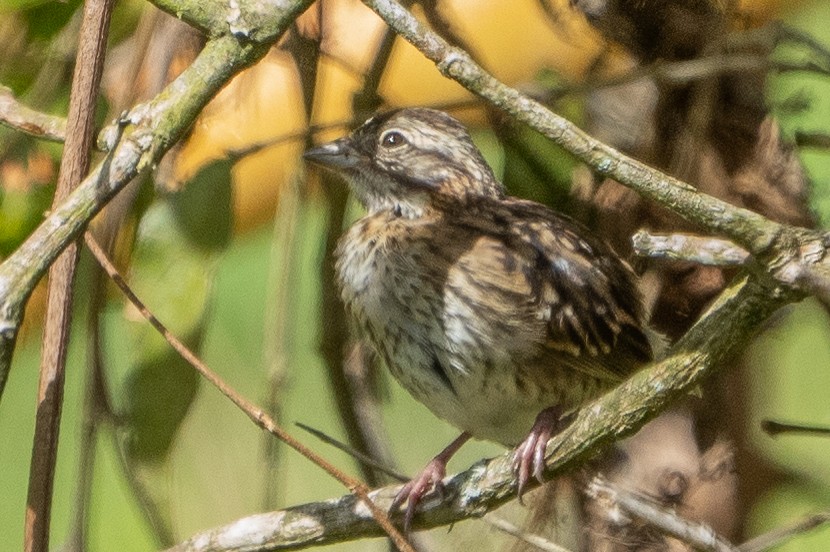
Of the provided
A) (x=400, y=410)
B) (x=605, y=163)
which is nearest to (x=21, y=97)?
(x=605, y=163)

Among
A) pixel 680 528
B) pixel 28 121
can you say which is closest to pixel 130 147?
pixel 28 121

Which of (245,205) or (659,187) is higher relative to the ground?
(245,205)

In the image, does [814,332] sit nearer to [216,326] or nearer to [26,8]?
[216,326]

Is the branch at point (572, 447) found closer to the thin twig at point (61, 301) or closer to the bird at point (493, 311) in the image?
the bird at point (493, 311)

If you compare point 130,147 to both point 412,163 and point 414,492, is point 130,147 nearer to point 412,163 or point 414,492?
point 414,492

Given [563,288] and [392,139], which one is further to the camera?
[392,139]

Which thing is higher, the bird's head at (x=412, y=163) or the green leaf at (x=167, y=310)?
the bird's head at (x=412, y=163)

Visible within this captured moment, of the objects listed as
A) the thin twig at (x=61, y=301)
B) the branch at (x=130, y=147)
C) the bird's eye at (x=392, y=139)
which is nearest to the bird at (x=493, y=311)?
the bird's eye at (x=392, y=139)
